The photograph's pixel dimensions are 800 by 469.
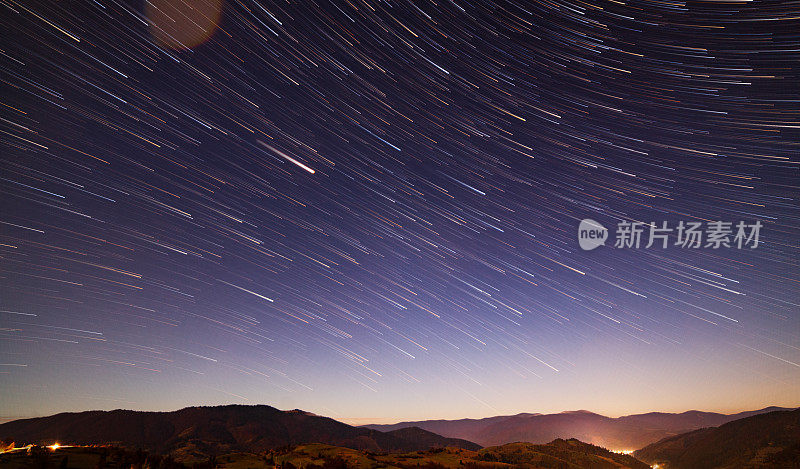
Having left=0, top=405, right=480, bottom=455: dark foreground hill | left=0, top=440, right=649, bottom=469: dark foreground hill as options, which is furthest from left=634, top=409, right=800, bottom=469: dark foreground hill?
left=0, top=405, right=480, bottom=455: dark foreground hill

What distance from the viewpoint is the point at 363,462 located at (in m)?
30.2

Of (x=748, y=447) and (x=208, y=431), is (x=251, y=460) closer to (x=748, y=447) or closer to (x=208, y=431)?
(x=748, y=447)

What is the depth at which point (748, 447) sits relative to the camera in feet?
270

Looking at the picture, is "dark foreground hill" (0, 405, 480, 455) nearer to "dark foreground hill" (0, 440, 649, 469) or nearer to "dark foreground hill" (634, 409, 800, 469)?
"dark foreground hill" (634, 409, 800, 469)

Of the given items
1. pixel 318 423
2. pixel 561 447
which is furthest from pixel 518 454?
pixel 318 423

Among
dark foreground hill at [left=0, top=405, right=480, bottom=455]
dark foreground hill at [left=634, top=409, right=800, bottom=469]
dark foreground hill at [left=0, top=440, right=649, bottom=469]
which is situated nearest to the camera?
dark foreground hill at [left=0, top=440, right=649, bottom=469]

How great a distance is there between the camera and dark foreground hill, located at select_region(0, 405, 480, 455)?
113938mm

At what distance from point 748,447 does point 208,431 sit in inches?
5518

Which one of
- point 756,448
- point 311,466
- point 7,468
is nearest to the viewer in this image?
point 7,468

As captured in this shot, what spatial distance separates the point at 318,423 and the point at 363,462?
129817mm

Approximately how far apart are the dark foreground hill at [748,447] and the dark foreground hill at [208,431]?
217 feet

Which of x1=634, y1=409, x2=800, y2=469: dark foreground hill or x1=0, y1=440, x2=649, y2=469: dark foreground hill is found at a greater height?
x1=0, y1=440, x2=649, y2=469: dark foreground hill

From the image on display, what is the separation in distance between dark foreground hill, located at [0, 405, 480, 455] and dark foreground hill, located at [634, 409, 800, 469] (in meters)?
66.1

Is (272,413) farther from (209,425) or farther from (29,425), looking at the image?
(29,425)
